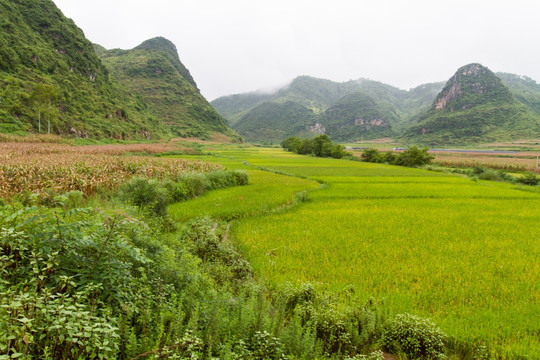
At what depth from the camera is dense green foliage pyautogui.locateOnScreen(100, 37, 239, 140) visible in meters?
109

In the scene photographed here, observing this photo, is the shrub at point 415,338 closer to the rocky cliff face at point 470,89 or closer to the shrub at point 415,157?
the shrub at point 415,157

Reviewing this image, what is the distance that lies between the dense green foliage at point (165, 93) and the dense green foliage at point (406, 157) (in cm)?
7141

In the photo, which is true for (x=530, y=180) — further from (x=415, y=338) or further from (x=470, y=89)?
(x=470, y=89)

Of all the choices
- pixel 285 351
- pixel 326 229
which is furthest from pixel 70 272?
pixel 326 229

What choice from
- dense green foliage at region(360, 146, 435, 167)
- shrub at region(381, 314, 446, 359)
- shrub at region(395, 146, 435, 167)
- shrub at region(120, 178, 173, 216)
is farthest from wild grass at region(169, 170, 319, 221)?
dense green foliage at region(360, 146, 435, 167)

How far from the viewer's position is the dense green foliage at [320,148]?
62531mm

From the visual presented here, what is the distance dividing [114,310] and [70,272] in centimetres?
68

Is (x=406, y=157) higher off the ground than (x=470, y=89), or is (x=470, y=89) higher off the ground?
(x=470, y=89)

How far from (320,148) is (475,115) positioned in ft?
360

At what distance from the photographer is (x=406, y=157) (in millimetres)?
45812

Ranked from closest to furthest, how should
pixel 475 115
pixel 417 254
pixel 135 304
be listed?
pixel 135 304 → pixel 417 254 → pixel 475 115

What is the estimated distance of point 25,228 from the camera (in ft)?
10.0

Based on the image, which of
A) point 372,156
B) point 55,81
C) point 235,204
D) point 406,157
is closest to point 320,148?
point 372,156

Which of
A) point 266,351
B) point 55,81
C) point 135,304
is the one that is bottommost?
point 266,351
